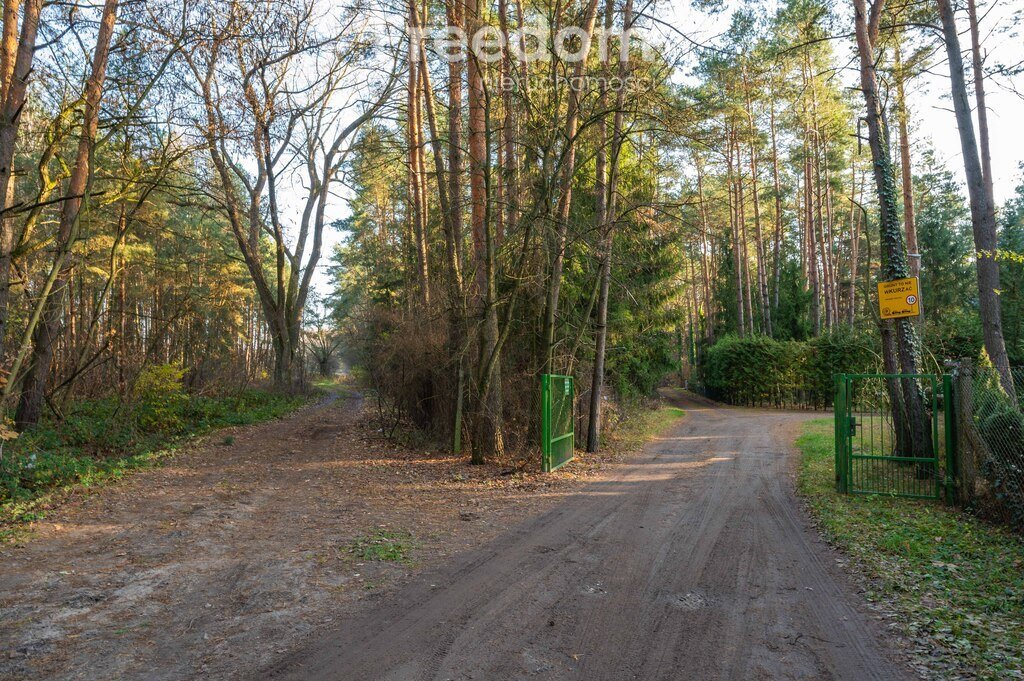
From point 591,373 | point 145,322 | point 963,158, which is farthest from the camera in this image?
point 145,322

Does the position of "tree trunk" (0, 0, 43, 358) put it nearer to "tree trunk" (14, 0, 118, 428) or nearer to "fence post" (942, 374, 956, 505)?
"tree trunk" (14, 0, 118, 428)

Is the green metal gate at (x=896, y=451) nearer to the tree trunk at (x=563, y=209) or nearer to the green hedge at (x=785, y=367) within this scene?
the tree trunk at (x=563, y=209)

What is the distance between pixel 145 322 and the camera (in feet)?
77.1

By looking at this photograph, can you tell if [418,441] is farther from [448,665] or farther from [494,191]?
[448,665]

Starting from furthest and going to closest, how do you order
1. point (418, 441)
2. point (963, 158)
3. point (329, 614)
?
point (418, 441)
point (963, 158)
point (329, 614)

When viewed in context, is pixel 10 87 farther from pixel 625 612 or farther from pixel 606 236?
pixel 606 236

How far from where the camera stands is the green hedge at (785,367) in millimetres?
25672

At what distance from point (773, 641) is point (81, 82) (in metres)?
11.9

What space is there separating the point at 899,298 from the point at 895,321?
0.73 meters

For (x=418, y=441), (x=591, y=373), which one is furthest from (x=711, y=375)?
(x=418, y=441)

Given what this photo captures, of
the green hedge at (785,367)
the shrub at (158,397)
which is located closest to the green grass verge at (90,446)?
the shrub at (158,397)

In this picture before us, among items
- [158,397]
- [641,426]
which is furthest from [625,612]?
[641,426]

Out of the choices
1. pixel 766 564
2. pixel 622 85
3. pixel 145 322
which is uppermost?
pixel 622 85

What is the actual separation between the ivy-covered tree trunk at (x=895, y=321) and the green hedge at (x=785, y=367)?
1505 cm
